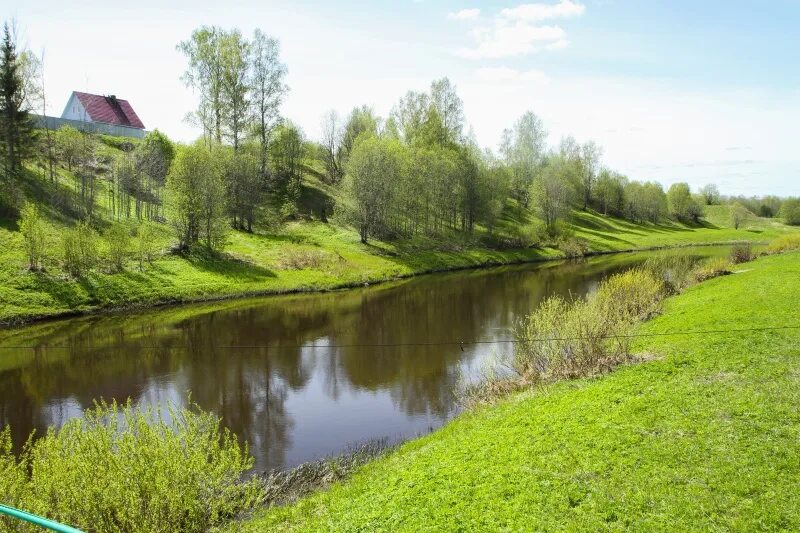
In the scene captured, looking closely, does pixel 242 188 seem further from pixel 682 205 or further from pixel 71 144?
pixel 682 205

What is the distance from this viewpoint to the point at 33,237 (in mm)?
35094

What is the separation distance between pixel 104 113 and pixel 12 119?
1156 inches

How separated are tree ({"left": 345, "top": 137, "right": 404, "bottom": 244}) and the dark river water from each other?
2083 cm

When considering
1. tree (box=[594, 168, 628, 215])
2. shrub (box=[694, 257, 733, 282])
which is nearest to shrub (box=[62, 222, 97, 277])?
shrub (box=[694, 257, 733, 282])

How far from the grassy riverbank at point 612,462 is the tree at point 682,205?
136m

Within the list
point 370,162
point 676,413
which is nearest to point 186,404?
point 676,413

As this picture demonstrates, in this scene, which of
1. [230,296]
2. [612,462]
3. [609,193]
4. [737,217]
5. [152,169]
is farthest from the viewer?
[737,217]

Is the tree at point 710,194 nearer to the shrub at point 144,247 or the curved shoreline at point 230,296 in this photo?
the curved shoreline at point 230,296

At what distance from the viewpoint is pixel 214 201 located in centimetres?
4853

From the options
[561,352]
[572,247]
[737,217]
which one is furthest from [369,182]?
[737,217]

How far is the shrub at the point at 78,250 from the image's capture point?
120 ft

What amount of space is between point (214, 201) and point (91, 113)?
37.9 m

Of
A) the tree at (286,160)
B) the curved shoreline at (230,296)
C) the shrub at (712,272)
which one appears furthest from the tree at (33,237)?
the shrub at (712,272)

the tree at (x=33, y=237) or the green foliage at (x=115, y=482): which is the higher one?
the tree at (x=33, y=237)
